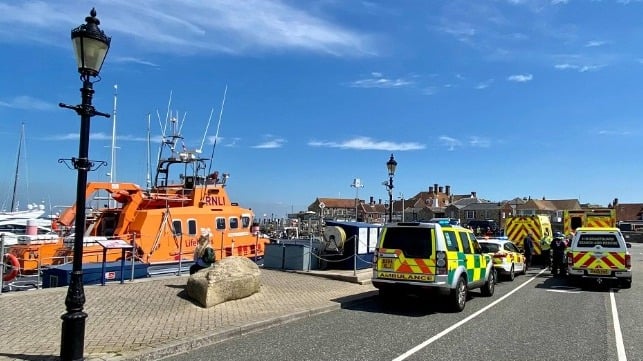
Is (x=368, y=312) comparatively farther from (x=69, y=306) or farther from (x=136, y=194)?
(x=136, y=194)

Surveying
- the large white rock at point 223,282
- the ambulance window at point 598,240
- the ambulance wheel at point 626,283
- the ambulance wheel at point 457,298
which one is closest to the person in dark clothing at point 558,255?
the ambulance window at point 598,240

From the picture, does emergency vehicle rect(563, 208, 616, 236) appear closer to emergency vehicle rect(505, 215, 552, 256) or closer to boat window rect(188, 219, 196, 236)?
emergency vehicle rect(505, 215, 552, 256)

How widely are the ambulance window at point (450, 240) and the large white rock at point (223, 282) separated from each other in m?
4.42

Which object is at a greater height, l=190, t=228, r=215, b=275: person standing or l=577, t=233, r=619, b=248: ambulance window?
l=577, t=233, r=619, b=248: ambulance window

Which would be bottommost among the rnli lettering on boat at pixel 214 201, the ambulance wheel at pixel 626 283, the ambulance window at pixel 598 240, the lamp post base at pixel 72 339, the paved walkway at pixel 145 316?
the ambulance wheel at pixel 626 283

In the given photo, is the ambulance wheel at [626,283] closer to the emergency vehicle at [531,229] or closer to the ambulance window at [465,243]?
the ambulance window at [465,243]

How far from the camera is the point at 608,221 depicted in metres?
25.2

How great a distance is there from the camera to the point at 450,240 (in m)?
11.8

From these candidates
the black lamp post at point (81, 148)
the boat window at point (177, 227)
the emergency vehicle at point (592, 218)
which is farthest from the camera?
the emergency vehicle at point (592, 218)

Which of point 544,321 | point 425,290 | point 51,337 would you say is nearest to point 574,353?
point 544,321

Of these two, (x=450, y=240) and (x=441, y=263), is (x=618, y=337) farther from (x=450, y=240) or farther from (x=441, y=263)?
(x=450, y=240)

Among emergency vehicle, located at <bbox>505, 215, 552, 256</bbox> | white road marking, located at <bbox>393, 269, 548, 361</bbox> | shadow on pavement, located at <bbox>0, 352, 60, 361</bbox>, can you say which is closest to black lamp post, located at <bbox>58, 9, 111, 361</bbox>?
shadow on pavement, located at <bbox>0, 352, 60, 361</bbox>

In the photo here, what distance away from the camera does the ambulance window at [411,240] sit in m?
11.4

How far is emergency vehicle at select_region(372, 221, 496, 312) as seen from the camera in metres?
11.2
